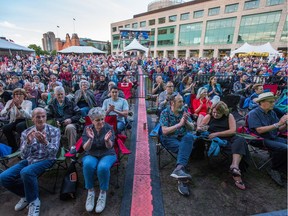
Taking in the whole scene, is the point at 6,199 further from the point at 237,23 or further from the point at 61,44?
the point at 61,44

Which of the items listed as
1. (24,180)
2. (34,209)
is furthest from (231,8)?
(34,209)

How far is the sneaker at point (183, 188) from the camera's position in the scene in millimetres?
2375

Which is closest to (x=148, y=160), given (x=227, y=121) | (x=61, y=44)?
(x=227, y=121)

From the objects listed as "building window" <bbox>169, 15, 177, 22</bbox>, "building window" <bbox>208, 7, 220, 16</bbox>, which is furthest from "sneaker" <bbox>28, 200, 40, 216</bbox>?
"building window" <bbox>169, 15, 177, 22</bbox>

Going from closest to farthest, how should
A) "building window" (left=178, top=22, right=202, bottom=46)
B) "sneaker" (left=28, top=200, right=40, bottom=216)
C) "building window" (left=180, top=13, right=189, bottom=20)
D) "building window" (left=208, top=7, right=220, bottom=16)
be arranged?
"sneaker" (left=28, top=200, right=40, bottom=216) < "building window" (left=208, top=7, right=220, bottom=16) < "building window" (left=178, top=22, right=202, bottom=46) < "building window" (left=180, top=13, right=189, bottom=20)

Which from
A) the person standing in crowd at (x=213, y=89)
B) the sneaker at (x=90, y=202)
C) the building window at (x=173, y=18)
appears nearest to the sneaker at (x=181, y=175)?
the sneaker at (x=90, y=202)

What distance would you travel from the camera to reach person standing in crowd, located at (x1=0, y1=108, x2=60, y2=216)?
6.78 ft

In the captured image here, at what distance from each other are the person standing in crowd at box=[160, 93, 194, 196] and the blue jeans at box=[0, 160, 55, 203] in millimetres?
1960

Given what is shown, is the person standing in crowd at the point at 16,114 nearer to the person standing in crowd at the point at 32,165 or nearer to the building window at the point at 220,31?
the person standing in crowd at the point at 32,165

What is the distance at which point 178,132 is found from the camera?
9.72 feet

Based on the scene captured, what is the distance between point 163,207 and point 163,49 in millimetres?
52090

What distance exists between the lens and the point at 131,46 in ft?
56.1

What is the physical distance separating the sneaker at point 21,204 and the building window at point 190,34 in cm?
4501

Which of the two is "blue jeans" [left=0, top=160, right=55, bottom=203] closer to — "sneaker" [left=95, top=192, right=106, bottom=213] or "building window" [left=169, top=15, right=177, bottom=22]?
"sneaker" [left=95, top=192, right=106, bottom=213]
